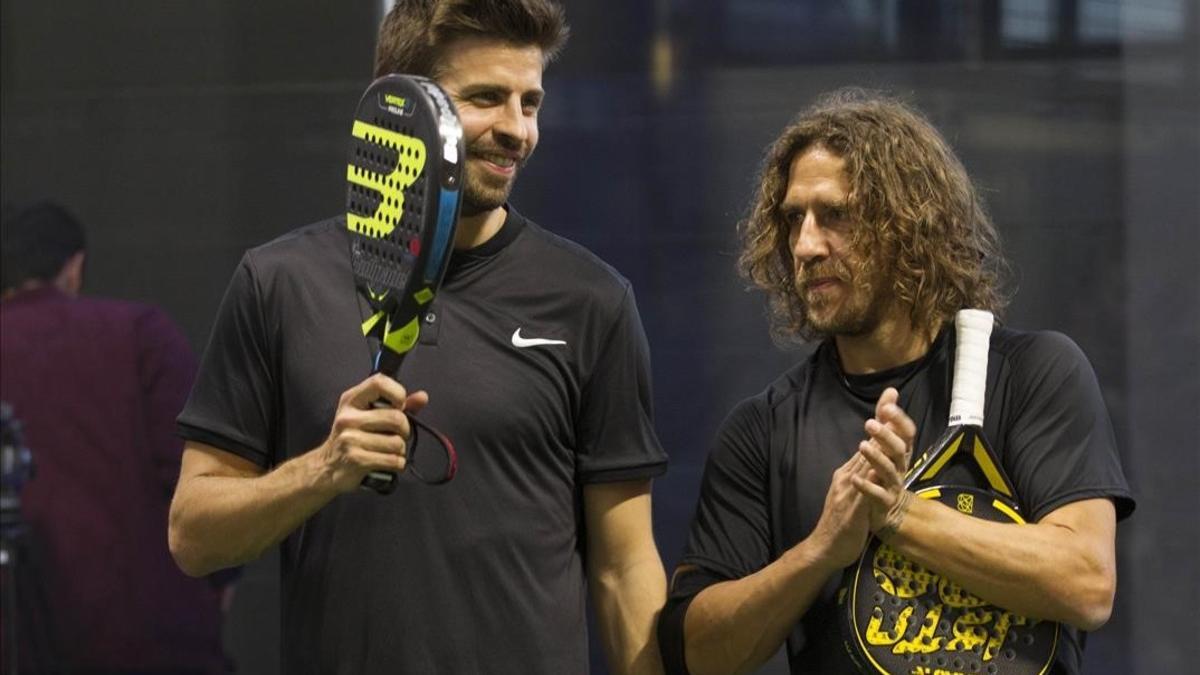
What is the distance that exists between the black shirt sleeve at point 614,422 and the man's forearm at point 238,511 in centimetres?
42

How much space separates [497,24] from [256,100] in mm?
1956

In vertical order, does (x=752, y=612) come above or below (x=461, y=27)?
below

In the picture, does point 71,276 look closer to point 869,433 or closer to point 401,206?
point 401,206

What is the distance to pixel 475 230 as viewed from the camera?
115 inches

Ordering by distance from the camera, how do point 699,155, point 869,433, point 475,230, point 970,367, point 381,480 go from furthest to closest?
1. point 699,155
2. point 475,230
3. point 970,367
4. point 869,433
5. point 381,480

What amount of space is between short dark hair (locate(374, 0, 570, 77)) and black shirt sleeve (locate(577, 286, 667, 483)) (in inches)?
15.5

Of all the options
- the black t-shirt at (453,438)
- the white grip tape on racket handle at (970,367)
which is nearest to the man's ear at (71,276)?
the black t-shirt at (453,438)

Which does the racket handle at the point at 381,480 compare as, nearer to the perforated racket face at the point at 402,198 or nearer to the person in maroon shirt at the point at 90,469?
the perforated racket face at the point at 402,198

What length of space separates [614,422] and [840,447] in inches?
12.2

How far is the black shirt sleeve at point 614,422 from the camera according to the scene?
9.52 ft

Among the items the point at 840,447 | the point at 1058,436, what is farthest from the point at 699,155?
the point at 1058,436

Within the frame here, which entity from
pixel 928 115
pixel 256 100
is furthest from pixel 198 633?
pixel 928 115

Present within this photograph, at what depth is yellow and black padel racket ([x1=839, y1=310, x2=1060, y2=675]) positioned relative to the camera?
267 cm

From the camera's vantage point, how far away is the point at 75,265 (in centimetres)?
484
